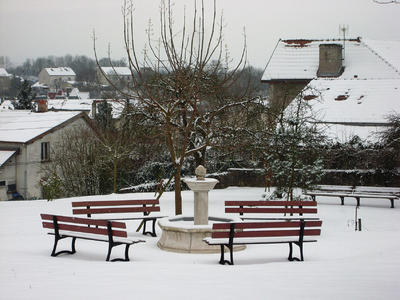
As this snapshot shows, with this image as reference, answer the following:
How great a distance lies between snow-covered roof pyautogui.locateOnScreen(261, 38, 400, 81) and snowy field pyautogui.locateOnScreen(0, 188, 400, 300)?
27967 mm

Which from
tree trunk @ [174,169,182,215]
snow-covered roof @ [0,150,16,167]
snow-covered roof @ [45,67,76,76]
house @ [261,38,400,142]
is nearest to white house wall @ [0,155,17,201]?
snow-covered roof @ [0,150,16,167]

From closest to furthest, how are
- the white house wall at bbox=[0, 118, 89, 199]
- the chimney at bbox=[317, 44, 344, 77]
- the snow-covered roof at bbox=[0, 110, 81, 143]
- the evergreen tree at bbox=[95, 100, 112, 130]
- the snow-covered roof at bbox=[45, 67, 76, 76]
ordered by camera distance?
the white house wall at bbox=[0, 118, 89, 199] < the snow-covered roof at bbox=[0, 110, 81, 143] < the evergreen tree at bbox=[95, 100, 112, 130] < the chimney at bbox=[317, 44, 344, 77] < the snow-covered roof at bbox=[45, 67, 76, 76]

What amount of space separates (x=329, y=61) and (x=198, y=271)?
111 ft

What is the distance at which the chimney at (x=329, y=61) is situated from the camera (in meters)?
40.1

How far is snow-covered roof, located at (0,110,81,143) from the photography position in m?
36.7

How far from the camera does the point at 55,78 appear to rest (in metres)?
122

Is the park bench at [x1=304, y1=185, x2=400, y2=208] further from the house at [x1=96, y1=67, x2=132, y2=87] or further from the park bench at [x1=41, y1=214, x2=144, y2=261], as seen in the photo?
the park bench at [x1=41, y1=214, x2=144, y2=261]

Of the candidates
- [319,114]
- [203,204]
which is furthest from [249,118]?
[203,204]

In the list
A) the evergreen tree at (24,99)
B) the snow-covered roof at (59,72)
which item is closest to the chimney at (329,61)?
the evergreen tree at (24,99)

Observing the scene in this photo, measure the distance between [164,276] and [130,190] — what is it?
17391 millimetres

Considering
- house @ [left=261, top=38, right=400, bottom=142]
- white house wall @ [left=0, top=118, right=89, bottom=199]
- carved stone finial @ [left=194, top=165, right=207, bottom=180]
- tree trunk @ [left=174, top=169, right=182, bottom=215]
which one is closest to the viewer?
carved stone finial @ [left=194, top=165, right=207, bottom=180]

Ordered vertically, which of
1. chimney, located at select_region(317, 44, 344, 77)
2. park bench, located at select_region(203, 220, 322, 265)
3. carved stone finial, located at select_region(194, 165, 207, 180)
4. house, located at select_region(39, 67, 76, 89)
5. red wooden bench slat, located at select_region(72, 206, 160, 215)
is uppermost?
house, located at select_region(39, 67, 76, 89)

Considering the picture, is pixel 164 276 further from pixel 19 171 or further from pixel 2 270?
pixel 19 171

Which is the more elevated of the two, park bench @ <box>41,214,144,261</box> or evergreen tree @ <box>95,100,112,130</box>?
evergreen tree @ <box>95,100,112,130</box>
